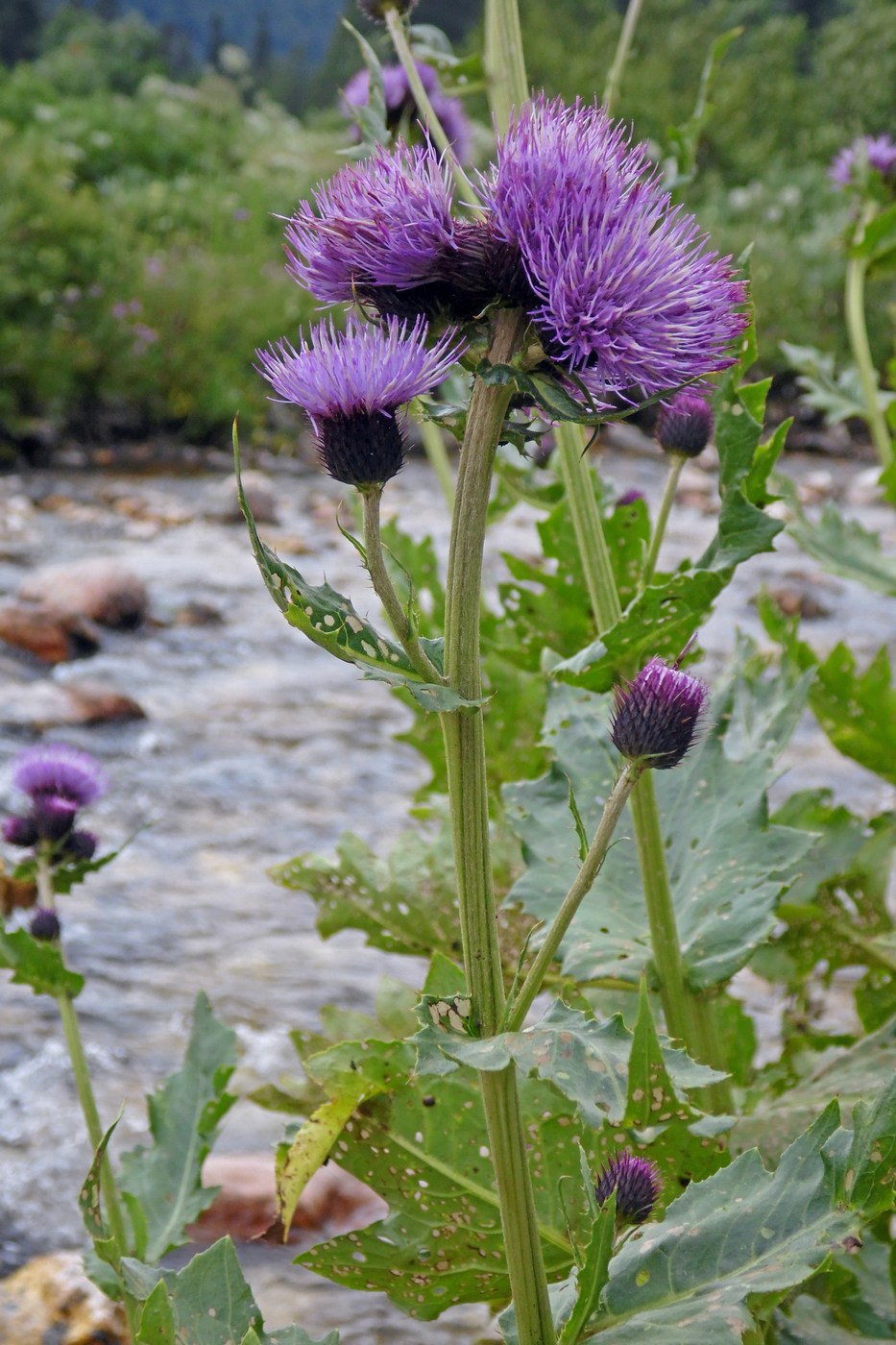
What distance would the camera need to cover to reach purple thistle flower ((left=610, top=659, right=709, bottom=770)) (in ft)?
3.08

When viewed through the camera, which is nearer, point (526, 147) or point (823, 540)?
point (526, 147)

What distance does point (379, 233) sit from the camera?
0.88m

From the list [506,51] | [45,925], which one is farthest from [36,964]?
[506,51]

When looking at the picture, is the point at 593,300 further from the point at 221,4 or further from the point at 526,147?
the point at 221,4

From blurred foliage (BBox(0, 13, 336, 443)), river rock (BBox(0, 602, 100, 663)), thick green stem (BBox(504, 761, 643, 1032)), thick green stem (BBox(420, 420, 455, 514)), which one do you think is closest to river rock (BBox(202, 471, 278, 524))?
blurred foliage (BBox(0, 13, 336, 443))

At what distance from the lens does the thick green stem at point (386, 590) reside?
88 centimetres

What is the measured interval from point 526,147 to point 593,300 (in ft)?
0.44

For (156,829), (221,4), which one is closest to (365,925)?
(156,829)

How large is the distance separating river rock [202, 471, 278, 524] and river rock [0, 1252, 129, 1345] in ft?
16.7

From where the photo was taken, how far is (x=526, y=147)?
88 centimetres

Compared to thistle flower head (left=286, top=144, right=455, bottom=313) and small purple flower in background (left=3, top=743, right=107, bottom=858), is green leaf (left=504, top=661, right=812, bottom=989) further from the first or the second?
thistle flower head (left=286, top=144, right=455, bottom=313)

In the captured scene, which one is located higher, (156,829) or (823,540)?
(823,540)

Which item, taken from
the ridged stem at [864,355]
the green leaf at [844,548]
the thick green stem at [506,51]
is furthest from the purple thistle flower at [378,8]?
the ridged stem at [864,355]

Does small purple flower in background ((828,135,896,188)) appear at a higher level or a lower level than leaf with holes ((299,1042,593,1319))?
higher
